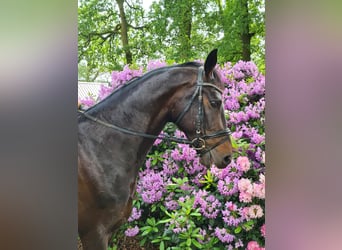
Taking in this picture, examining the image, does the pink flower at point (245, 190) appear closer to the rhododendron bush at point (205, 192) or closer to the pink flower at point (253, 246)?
the rhododendron bush at point (205, 192)

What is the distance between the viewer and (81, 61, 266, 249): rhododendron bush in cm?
202

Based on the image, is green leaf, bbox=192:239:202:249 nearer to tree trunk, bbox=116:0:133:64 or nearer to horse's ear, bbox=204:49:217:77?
horse's ear, bbox=204:49:217:77

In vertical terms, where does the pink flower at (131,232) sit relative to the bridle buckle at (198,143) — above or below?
below

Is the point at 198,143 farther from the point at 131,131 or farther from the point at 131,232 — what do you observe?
the point at 131,232

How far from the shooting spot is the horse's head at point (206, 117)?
177 centimetres

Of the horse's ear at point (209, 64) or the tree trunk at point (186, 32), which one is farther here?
the tree trunk at point (186, 32)

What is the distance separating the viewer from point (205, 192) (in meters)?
2.10

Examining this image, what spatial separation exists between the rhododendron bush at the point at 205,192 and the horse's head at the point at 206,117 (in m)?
0.18

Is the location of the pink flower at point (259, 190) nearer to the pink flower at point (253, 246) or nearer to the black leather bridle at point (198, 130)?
the pink flower at point (253, 246)

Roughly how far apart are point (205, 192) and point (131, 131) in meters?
0.62

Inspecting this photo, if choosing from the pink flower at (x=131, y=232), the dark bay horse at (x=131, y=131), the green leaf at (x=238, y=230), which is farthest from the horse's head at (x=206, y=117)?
the pink flower at (x=131, y=232)

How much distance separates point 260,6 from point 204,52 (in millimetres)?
410

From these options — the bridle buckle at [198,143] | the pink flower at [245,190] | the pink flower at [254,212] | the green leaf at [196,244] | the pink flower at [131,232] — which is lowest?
the green leaf at [196,244]
